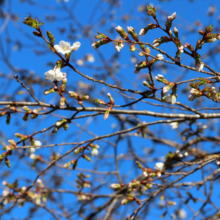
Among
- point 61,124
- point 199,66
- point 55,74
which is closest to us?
Answer: point 199,66

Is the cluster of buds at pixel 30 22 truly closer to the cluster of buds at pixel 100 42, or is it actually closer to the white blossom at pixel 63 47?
the white blossom at pixel 63 47

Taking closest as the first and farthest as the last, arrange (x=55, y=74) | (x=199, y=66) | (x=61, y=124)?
(x=199, y=66) → (x=55, y=74) → (x=61, y=124)

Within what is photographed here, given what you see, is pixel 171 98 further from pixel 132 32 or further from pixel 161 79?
pixel 132 32

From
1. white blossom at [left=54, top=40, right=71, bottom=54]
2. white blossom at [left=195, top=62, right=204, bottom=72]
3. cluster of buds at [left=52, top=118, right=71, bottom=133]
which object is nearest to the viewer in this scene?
white blossom at [left=195, top=62, right=204, bottom=72]

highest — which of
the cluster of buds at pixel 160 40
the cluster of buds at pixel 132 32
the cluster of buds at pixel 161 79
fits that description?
Result: the cluster of buds at pixel 132 32

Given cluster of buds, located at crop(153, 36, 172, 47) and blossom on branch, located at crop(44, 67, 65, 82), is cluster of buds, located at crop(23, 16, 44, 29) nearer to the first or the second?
blossom on branch, located at crop(44, 67, 65, 82)

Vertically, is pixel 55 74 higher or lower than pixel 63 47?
lower

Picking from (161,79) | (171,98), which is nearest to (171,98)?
(171,98)

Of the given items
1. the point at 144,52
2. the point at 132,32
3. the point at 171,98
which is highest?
the point at 132,32

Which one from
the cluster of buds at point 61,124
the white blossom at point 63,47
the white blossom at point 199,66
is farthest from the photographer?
the cluster of buds at point 61,124

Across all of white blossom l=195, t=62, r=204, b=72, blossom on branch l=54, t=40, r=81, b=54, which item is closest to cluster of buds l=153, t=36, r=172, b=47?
white blossom l=195, t=62, r=204, b=72

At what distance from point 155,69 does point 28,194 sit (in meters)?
4.34

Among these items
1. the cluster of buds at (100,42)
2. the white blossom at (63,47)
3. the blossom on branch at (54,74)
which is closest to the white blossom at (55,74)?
the blossom on branch at (54,74)

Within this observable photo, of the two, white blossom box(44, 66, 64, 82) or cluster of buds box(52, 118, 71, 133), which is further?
cluster of buds box(52, 118, 71, 133)
